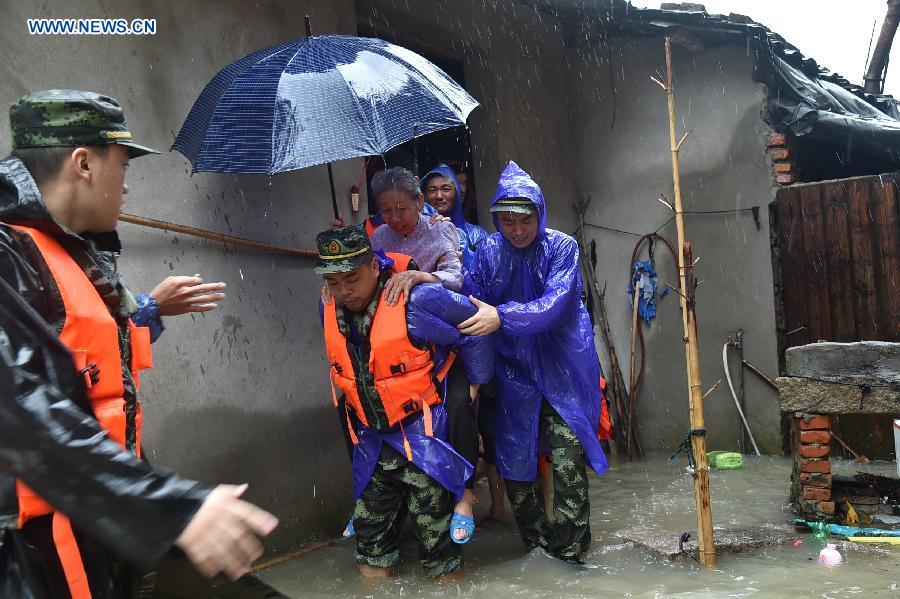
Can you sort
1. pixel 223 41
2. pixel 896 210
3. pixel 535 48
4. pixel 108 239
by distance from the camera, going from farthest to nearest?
pixel 535 48
pixel 896 210
pixel 223 41
pixel 108 239

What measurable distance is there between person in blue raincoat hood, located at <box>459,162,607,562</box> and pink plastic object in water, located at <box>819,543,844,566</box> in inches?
46.5

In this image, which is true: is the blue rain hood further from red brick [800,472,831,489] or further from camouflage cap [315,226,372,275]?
red brick [800,472,831,489]

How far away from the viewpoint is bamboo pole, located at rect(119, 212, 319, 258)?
162 inches

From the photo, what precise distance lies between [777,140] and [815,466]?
3.34 meters

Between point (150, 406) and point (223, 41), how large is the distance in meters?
2.12

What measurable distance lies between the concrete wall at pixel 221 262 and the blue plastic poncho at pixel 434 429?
784mm

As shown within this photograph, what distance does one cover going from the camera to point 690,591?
390cm

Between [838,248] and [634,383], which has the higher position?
[838,248]

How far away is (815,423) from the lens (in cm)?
500

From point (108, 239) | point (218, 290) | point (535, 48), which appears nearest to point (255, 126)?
point (218, 290)

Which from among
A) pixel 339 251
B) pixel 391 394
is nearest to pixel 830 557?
pixel 391 394

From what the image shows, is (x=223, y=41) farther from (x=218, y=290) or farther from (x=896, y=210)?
(x=896, y=210)

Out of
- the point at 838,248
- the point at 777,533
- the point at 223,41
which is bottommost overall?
the point at 777,533

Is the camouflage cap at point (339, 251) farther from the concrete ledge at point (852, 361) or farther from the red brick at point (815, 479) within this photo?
the red brick at point (815, 479)
